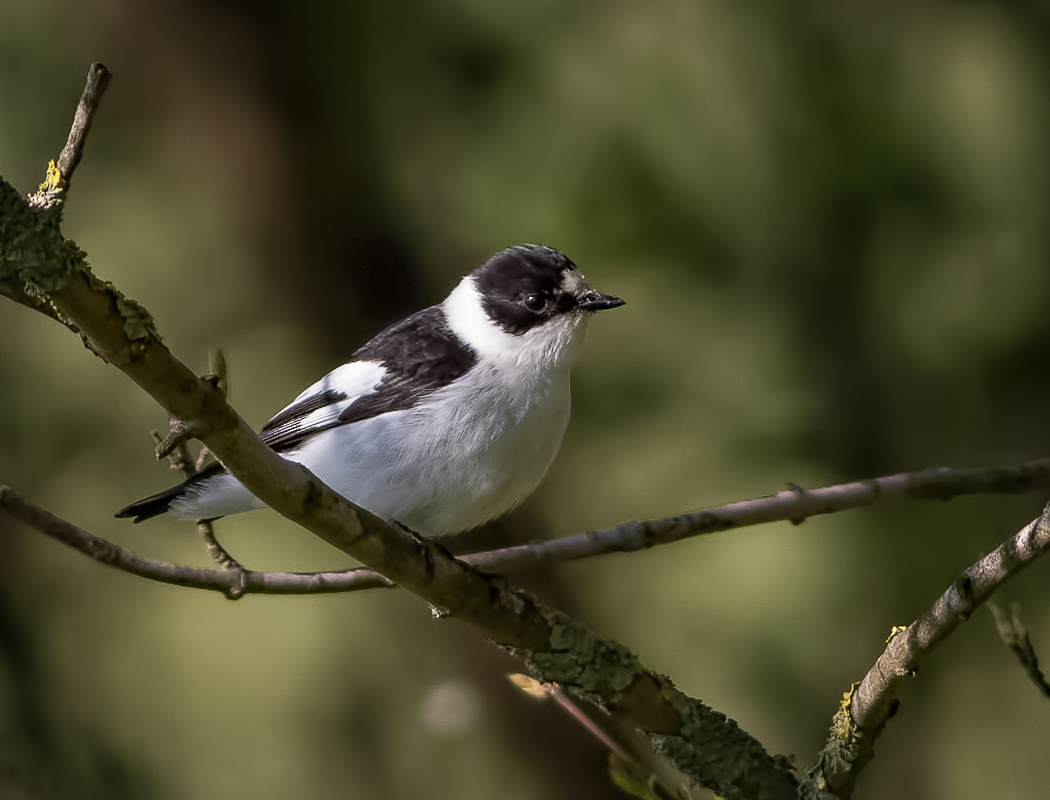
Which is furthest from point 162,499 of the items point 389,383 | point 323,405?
point 389,383

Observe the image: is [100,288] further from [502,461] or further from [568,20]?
[568,20]

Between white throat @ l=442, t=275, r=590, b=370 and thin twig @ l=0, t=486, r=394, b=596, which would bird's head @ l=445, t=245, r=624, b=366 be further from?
thin twig @ l=0, t=486, r=394, b=596

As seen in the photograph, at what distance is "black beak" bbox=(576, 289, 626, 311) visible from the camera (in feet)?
9.04

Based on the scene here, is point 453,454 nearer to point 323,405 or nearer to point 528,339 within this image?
point 528,339

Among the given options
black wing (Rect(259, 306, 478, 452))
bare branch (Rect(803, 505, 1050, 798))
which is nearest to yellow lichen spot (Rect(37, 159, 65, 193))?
black wing (Rect(259, 306, 478, 452))

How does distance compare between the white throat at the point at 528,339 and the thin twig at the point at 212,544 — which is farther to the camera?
the white throat at the point at 528,339

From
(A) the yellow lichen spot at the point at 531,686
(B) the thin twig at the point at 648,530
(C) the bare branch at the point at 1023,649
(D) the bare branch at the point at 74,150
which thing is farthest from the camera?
(B) the thin twig at the point at 648,530

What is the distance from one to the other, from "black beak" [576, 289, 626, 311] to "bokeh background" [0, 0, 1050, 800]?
4.78 feet

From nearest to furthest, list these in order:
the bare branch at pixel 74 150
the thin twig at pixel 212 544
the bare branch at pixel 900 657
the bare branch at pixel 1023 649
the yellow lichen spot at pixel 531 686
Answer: the bare branch at pixel 74 150, the bare branch at pixel 900 657, the bare branch at pixel 1023 649, the yellow lichen spot at pixel 531 686, the thin twig at pixel 212 544

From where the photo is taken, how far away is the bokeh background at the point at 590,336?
13.4 ft

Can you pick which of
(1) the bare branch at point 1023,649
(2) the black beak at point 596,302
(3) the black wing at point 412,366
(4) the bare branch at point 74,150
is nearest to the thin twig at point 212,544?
(3) the black wing at point 412,366

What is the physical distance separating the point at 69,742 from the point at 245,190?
8.31 feet

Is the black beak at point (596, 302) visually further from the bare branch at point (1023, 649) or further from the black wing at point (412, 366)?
the bare branch at point (1023, 649)

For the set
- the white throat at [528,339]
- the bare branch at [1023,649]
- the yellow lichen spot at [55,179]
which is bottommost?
the bare branch at [1023,649]
